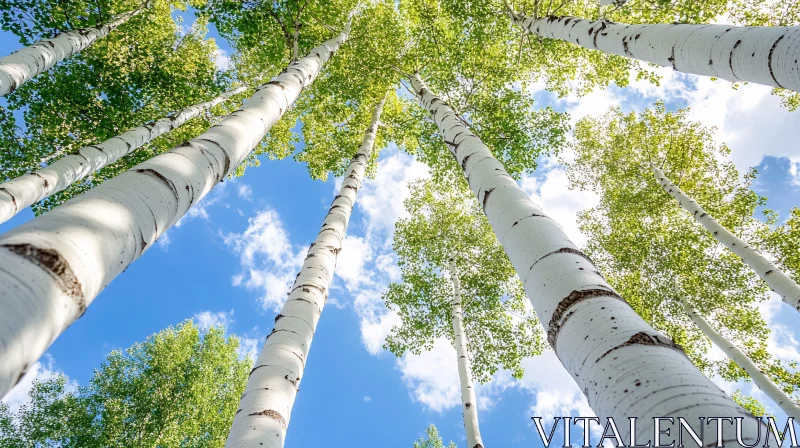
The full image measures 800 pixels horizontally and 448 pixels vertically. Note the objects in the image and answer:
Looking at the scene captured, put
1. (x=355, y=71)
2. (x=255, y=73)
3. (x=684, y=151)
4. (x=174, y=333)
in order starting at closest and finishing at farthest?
1. (x=355, y=71)
2. (x=684, y=151)
3. (x=255, y=73)
4. (x=174, y=333)

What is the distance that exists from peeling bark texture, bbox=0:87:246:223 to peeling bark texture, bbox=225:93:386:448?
15.1ft

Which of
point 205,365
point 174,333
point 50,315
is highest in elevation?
point 174,333

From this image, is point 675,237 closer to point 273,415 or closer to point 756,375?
point 756,375

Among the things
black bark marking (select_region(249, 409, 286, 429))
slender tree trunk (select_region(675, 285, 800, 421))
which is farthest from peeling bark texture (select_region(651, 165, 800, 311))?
black bark marking (select_region(249, 409, 286, 429))

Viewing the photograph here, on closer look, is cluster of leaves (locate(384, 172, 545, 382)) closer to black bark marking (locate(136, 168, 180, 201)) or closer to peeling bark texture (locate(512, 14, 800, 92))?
peeling bark texture (locate(512, 14, 800, 92))

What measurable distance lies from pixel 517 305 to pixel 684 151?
710cm

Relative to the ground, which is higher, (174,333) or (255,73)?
(255,73)

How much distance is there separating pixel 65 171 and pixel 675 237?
14.9m

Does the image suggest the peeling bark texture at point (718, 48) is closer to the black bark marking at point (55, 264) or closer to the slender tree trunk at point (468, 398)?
the black bark marking at point (55, 264)

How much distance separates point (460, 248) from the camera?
40.9 ft

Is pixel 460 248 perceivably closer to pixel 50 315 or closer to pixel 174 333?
pixel 50 315

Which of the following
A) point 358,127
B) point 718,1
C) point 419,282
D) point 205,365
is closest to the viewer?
point 718,1

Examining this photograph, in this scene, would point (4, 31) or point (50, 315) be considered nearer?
point (50, 315)

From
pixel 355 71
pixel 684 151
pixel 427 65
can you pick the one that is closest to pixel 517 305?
pixel 684 151
